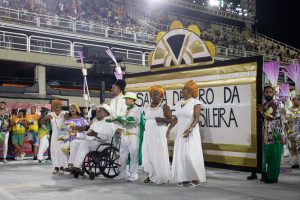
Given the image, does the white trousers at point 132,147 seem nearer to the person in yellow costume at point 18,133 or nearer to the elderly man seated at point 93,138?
the elderly man seated at point 93,138

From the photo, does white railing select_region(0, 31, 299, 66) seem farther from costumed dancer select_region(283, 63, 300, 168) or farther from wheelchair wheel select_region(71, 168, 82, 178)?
wheelchair wheel select_region(71, 168, 82, 178)

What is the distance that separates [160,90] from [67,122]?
2416 mm

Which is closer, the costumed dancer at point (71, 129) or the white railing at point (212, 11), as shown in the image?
the costumed dancer at point (71, 129)

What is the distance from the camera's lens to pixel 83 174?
812 cm

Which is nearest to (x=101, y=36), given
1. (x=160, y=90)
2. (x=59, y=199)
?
(x=160, y=90)

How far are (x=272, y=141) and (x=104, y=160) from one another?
2.97m

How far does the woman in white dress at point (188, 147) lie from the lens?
6.69 meters

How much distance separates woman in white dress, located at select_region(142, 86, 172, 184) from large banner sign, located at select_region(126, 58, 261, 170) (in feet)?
2.95

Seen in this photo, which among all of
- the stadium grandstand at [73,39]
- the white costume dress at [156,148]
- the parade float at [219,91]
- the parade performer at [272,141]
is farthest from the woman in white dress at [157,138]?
the stadium grandstand at [73,39]

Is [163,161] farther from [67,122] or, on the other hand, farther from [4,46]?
[4,46]

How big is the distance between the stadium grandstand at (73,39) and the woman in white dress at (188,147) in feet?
24.6

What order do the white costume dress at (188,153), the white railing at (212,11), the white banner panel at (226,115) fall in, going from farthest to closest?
1. the white railing at (212,11)
2. the white banner panel at (226,115)
3. the white costume dress at (188,153)

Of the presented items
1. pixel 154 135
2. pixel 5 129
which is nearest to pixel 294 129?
pixel 154 135

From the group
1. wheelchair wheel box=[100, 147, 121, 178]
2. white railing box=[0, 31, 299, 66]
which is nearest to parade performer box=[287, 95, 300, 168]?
wheelchair wheel box=[100, 147, 121, 178]
